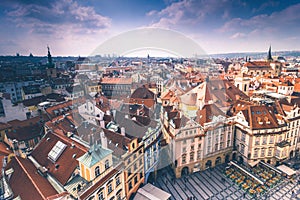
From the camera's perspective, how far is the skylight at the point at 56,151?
40.9 feet

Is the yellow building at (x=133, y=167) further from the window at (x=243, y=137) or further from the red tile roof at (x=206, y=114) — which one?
the window at (x=243, y=137)

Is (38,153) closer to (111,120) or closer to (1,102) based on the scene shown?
(111,120)

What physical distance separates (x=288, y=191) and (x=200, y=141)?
30.7 ft

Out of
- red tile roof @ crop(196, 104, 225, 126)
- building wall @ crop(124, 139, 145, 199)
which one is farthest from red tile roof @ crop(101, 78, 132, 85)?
building wall @ crop(124, 139, 145, 199)

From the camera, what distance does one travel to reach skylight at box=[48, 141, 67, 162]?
12.5m

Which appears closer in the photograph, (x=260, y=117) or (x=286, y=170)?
(x=286, y=170)

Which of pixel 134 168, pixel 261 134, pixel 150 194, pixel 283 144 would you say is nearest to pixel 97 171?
pixel 134 168

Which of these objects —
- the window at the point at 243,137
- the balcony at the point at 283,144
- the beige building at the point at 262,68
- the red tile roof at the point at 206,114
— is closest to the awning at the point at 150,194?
the red tile roof at the point at 206,114

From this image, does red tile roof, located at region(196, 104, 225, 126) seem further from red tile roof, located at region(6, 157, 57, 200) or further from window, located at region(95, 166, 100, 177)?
red tile roof, located at region(6, 157, 57, 200)

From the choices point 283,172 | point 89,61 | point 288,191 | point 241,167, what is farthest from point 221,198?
point 89,61

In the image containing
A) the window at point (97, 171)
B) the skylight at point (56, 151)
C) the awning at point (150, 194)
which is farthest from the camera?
the awning at point (150, 194)

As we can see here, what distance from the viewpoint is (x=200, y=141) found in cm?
1873

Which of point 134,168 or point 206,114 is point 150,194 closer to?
point 134,168

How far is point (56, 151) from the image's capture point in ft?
42.0
